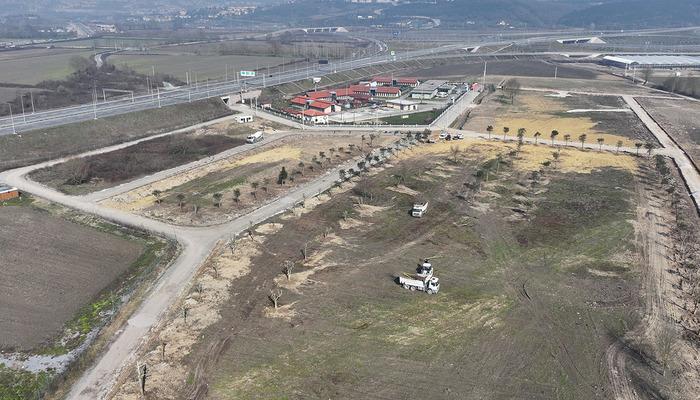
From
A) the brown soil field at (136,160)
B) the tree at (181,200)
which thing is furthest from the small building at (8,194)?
the tree at (181,200)

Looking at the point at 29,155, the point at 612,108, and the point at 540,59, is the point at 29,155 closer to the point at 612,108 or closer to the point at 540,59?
the point at 612,108

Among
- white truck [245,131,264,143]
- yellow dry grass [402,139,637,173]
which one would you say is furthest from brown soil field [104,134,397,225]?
yellow dry grass [402,139,637,173]

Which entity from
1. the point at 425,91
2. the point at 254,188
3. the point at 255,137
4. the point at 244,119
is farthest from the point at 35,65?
the point at 254,188

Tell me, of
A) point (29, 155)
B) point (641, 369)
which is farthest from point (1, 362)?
point (29, 155)

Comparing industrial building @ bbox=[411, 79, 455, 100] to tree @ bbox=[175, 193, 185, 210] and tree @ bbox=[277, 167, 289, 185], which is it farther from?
tree @ bbox=[175, 193, 185, 210]

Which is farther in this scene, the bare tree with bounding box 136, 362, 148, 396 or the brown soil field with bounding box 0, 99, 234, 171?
the brown soil field with bounding box 0, 99, 234, 171

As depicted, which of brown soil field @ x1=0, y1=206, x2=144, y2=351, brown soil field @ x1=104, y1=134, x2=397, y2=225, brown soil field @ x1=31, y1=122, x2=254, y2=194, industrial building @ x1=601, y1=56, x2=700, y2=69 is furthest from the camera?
industrial building @ x1=601, y1=56, x2=700, y2=69
